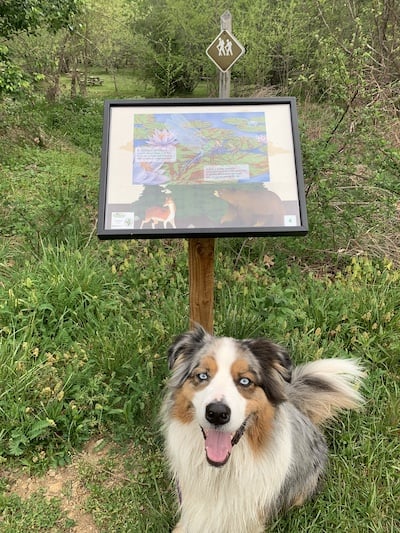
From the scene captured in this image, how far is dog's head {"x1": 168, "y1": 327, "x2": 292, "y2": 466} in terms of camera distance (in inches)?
69.9

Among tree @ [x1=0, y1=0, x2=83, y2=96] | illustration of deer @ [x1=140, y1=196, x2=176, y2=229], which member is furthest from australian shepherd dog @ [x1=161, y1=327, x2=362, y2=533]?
tree @ [x1=0, y1=0, x2=83, y2=96]

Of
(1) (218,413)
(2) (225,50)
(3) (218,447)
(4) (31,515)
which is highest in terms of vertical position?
(2) (225,50)

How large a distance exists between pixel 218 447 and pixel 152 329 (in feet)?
4.68

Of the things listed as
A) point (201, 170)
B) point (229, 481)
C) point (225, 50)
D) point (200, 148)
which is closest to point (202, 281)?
point (201, 170)

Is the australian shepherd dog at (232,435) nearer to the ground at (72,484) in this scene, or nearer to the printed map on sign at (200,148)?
the ground at (72,484)

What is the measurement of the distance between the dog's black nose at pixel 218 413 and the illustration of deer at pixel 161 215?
0.88 metres

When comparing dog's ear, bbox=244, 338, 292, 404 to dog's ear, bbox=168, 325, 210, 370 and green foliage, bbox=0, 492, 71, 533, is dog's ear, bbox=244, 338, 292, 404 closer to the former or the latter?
dog's ear, bbox=168, 325, 210, 370

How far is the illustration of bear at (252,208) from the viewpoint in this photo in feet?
7.15

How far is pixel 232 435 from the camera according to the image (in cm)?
187

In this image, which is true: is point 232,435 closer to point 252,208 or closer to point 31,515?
point 252,208

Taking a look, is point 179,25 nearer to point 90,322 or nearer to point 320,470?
point 90,322

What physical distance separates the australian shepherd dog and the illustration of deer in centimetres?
56

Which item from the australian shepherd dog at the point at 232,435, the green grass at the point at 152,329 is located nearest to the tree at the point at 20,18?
the green grass at the point at 152,329

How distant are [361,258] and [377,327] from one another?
0.84 meters
